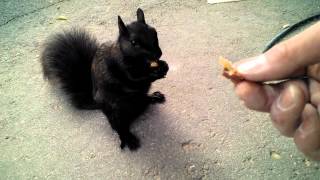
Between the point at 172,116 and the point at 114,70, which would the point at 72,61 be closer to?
the point at 114,70

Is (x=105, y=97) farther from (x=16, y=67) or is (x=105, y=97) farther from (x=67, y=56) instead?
(x=16, y=67)

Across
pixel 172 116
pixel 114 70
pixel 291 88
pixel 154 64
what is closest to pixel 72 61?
pixel 114 70

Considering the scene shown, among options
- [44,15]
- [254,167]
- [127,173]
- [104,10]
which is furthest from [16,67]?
[254,167]

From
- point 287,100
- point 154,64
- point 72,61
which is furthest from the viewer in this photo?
point 72,61

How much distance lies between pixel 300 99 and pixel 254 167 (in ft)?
2.39

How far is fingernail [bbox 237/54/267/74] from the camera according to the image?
89cm

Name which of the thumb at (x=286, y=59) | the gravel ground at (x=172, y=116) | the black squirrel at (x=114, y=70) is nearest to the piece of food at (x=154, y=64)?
the black squirrel at (x=114, y=70)

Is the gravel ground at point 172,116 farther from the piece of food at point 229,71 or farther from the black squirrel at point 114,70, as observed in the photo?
the piece of food at point 229,71

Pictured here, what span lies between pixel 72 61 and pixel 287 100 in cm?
110

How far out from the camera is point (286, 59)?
878mm

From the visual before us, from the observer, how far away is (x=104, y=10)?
251 centimetres

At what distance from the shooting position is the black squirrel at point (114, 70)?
1419 mm

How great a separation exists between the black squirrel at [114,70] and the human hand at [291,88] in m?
0.57

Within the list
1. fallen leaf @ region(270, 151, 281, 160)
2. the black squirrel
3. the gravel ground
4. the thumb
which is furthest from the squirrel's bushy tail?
the thumb
